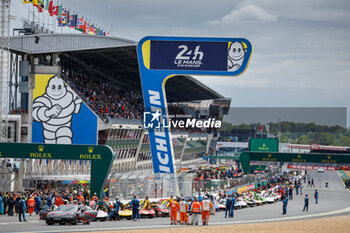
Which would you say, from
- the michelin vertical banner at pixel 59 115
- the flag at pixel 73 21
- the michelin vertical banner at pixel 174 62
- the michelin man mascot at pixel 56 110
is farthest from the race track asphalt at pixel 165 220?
the flag at pixel 73 21

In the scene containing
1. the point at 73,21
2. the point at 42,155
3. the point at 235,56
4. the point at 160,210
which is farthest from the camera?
the point at 73,21

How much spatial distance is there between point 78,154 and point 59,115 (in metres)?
21.1

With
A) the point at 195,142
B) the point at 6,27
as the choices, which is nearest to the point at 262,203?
the point at 6,27

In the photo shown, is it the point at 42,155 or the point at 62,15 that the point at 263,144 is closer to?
the point at 62,15

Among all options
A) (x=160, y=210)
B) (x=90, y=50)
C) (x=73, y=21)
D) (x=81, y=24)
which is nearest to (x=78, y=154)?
(x=160, y=210)

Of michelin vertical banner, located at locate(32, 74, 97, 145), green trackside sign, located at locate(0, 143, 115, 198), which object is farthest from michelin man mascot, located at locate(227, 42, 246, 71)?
michelin vertical banner, located at locate(32, 74, 97, 145)

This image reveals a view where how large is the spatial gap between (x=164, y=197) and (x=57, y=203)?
6279 millimetres

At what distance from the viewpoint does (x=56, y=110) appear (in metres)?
51.9

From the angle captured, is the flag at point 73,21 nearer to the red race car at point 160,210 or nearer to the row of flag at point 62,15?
the row of flag at point 62,15

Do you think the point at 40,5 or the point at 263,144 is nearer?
the point at 40,5

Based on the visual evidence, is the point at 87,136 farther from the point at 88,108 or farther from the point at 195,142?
the point at 195,142

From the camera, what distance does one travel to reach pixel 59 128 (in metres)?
51.9

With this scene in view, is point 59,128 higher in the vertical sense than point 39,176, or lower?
higher

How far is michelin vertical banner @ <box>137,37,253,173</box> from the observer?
3597 centimetres
